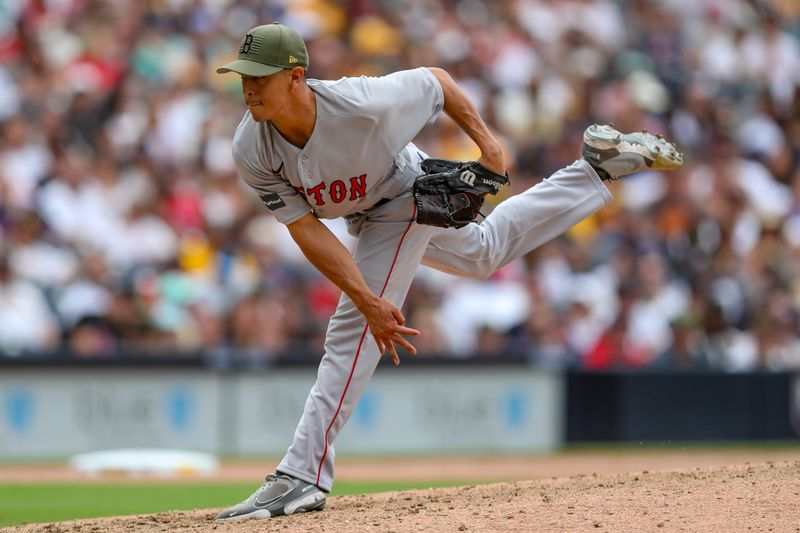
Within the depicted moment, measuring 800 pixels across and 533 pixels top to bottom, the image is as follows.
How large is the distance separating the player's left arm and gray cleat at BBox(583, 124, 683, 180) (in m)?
0.63

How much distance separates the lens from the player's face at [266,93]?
17.4 ft

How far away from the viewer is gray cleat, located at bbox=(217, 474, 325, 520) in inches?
223

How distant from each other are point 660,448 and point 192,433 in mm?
4241

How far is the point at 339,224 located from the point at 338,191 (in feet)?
21.2

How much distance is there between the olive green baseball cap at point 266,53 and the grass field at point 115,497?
10.4ft

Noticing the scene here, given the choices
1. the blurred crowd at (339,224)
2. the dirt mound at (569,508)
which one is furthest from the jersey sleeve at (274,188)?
the blurred crowd at (339,224)

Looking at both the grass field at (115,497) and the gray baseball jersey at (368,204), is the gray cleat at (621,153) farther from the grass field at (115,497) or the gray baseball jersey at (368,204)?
the grass field at (115,497)

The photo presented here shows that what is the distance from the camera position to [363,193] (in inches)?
226

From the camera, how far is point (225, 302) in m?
11.6

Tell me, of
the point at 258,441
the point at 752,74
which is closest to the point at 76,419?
the point at 258,441

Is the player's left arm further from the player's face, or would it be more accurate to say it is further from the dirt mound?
the dirt mound

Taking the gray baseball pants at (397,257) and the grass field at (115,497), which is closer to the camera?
the gray baseball pants at (397,257)

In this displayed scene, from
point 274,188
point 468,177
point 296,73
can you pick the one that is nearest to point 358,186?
point 274,188

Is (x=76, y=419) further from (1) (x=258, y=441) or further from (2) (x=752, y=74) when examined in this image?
(2) (x=752, y=74)
